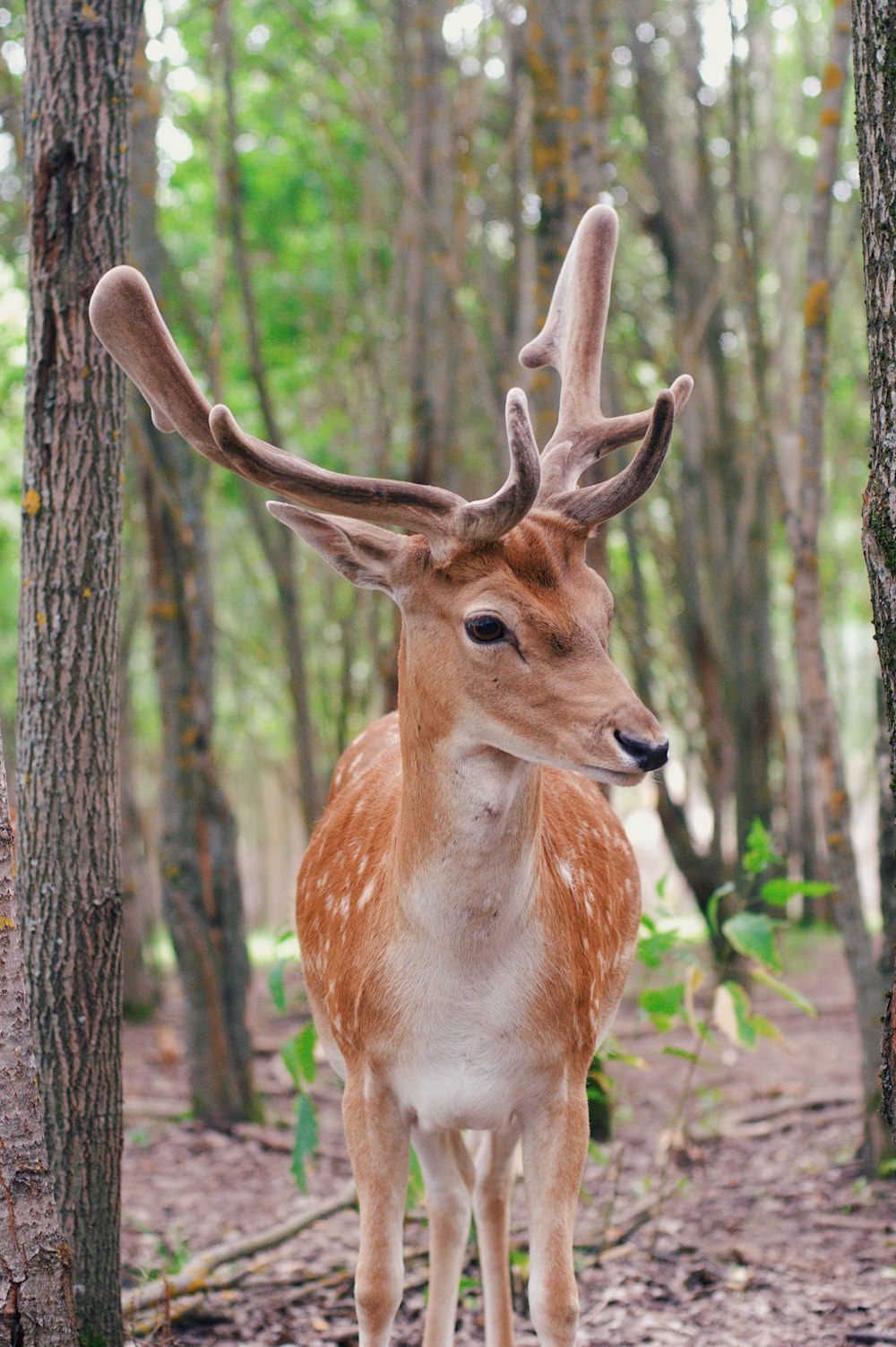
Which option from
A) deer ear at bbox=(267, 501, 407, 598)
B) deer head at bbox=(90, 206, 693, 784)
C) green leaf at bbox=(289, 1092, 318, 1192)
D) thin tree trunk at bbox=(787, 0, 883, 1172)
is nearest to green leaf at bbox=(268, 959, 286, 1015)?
green leaf at bbox=(289, 1092, 318, 1192)

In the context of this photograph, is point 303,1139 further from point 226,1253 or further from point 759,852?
point 759,852

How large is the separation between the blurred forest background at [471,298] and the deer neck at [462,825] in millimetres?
2101

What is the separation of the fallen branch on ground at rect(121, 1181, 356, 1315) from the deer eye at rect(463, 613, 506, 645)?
2.24 metres

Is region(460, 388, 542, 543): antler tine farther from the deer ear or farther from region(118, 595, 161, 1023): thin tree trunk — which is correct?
region(118, 595, 161, 1023): thin tree trunk

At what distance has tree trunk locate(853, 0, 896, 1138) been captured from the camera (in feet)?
9.90

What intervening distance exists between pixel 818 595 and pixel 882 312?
9.34ft

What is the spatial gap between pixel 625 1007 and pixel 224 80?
751 centimetres

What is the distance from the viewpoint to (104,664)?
4.06 meters

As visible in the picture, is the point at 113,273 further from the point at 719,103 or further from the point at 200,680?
the point at 719,103

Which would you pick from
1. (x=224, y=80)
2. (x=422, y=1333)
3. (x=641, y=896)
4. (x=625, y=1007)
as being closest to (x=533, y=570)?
(x=641, y=896)

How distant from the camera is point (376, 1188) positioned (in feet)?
12.0

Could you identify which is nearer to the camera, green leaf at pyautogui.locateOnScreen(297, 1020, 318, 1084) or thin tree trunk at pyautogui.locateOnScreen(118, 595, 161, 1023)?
green leaf at pyautogui.locateOnScreen(297, 1020, 318, 1084)

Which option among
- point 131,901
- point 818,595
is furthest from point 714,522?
point 131,901

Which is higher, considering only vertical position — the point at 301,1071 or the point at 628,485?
the point at 628,485
